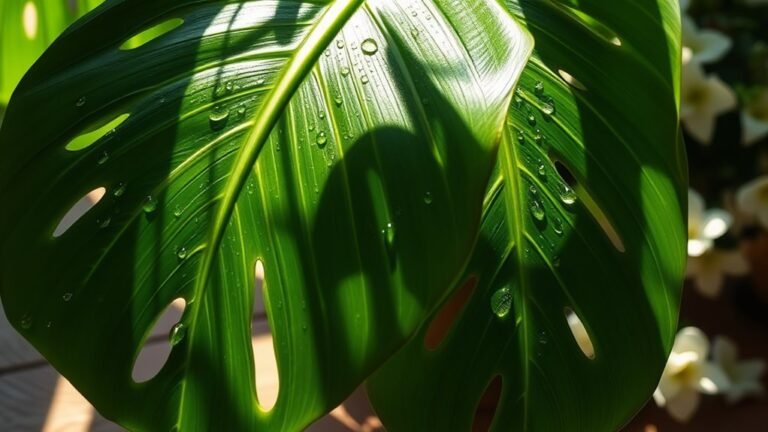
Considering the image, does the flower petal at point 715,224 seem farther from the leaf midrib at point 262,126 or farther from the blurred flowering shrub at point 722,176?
the leaf midrib at point 262,126

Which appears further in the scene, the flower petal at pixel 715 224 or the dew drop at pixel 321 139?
the flower petal at pixel 715 224

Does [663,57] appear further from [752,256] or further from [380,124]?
[752,256]

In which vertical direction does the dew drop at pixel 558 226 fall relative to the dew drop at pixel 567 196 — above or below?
below

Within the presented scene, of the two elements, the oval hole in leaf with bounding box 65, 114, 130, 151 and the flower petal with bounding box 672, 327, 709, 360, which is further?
the flower petal with bounding box 672, 327, 709, 360

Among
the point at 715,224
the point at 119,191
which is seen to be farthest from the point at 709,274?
the point at 119,191

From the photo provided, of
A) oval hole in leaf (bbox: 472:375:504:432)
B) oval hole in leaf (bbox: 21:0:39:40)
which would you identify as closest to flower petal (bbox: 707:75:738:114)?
oval hole in leaf (bbox: 472:375:504:432)

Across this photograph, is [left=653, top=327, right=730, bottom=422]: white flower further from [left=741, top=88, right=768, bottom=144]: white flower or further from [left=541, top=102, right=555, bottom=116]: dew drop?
[left=541, top=102, right=555, bottom=116]: dew drop

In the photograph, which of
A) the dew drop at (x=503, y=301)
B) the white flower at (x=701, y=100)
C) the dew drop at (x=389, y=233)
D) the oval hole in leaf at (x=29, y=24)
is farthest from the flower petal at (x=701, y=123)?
the oval hole in leaf at (x=29, y=24)
